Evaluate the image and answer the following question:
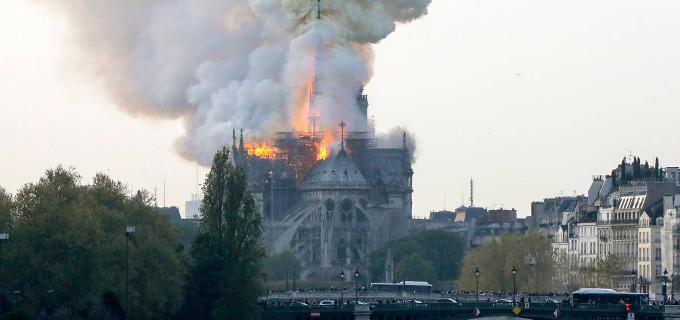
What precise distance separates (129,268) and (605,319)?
76.5ft

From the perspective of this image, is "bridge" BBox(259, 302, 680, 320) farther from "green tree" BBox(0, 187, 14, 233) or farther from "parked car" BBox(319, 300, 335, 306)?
"green tree" BBox(0, 187, 14, 233)

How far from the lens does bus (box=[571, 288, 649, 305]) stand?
129 metres

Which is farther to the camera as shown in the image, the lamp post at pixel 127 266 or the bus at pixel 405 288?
the bus at pixel 405 288

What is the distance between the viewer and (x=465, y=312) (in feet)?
417

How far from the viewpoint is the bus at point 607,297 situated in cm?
12888

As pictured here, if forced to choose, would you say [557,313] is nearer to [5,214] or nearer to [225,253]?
[225,253]

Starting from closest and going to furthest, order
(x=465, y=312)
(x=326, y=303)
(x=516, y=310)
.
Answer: (x=516, y=310) → (x=465, y=312) → (x=326, y=303)

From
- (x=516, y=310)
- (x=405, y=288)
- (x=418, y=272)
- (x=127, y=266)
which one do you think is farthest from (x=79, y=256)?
(x=418, y=272)

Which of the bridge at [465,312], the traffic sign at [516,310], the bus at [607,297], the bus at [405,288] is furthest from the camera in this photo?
the bus at [405,288]

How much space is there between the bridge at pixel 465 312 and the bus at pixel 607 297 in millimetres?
2488

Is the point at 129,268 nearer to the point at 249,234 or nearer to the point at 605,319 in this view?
the point at 249,234

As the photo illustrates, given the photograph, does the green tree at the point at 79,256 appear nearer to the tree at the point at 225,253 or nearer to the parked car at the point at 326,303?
the tree at the point at 225,253

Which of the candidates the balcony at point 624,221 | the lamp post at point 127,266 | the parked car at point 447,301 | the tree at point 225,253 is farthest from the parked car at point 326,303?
the balcony at point 624,221

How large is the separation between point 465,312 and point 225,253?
11857 mm
